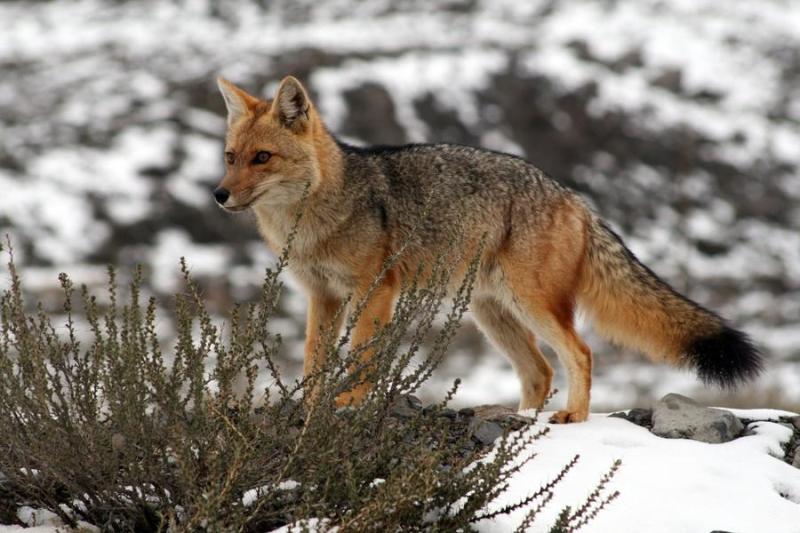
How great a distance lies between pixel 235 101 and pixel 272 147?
621 millimetres

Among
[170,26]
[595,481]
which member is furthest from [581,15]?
[595,481]

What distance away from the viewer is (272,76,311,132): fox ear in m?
6.83

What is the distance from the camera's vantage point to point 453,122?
87.5ft

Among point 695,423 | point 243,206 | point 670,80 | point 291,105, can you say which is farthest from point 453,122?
point 695,423

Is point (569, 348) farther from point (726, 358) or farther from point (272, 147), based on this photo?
point (272, 147)

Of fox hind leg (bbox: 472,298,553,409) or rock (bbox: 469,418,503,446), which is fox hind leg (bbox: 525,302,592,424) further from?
rock (bbox: 469,418,503,446)

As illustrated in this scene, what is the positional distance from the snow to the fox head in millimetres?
2314

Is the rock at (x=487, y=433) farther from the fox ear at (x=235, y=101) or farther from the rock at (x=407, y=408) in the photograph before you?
the fox ear at (x=235, y=101)

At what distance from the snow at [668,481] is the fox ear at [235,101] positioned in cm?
306

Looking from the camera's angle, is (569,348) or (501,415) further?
(569,348)

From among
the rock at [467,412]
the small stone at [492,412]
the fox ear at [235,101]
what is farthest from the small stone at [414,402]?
the fox ear at [235,101]

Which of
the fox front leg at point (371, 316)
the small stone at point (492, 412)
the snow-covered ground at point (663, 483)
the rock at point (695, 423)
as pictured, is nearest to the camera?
the snow-covered ground at point (663, 483)

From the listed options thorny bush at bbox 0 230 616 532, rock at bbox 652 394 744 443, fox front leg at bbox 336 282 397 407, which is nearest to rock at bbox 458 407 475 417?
fox front leg at bbox 336 282 397 407

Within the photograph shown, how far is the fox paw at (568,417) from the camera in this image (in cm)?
631
